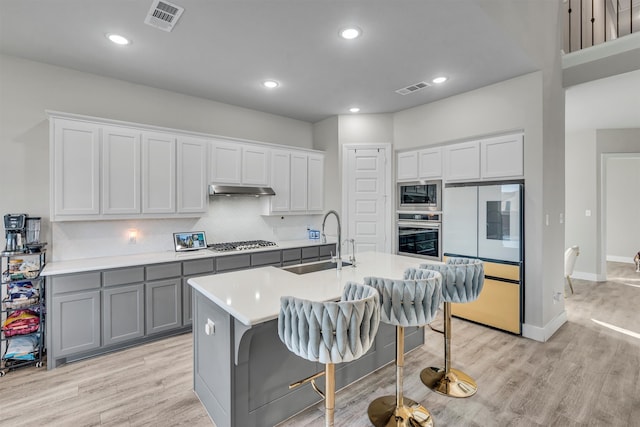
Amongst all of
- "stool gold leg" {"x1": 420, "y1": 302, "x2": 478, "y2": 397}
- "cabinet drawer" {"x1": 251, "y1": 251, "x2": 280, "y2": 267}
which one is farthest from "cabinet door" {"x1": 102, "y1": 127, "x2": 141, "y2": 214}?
"stool gold leg" {"x1": 420, "y1": 302, "x2": 478, "y2": 397}

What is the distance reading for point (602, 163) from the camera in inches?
234

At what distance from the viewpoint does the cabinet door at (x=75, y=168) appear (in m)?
2.99

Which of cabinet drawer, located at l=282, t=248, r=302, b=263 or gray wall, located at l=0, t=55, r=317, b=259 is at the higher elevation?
gray wall, located at l=0, t=55, r=317, b=259

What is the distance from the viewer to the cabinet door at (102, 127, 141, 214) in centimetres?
325

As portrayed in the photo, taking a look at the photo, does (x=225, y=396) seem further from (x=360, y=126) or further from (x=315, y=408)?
(x=360, y=126)

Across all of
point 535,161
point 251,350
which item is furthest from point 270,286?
point 535,161

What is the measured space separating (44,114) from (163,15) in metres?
1.92

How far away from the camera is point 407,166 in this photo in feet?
15.8

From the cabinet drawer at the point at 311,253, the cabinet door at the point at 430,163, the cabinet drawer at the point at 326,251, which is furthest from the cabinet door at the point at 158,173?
the cabinet door at the point at 430,163

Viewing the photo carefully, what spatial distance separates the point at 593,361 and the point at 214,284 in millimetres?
3588

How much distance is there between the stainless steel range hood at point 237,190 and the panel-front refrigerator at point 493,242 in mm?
2580

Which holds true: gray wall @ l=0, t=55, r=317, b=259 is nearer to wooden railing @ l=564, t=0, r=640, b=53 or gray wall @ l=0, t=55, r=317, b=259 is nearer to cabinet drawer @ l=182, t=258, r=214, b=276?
cabinet drawer @ l=182, t=258, r=214, b=276

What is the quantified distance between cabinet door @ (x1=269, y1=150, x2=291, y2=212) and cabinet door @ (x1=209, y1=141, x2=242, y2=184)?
1.84ft

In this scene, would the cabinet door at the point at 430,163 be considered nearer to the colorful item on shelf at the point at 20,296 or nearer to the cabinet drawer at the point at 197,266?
the cabinet drawer at the point at 197,266
